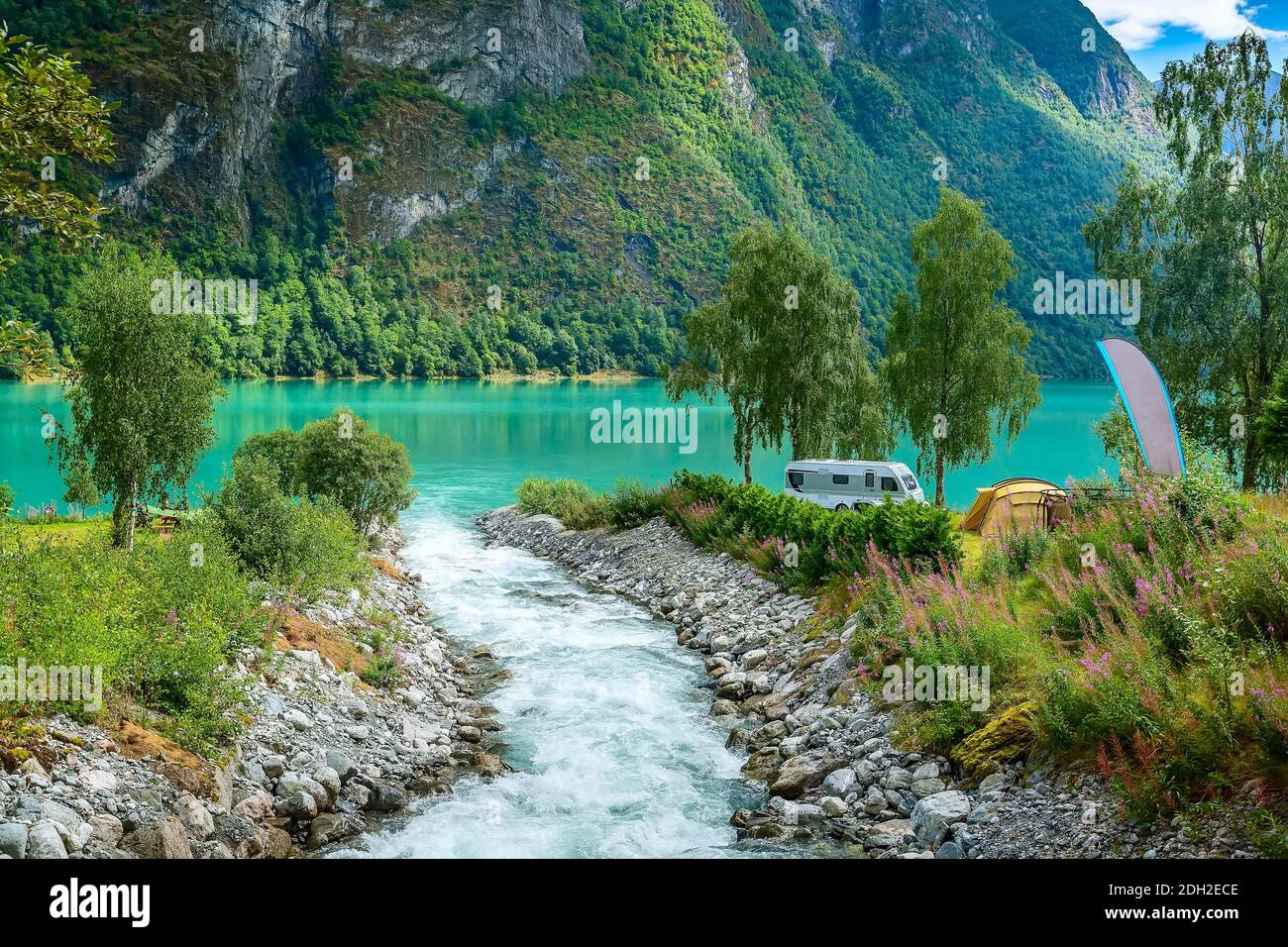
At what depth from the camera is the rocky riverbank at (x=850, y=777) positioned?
24.8ft

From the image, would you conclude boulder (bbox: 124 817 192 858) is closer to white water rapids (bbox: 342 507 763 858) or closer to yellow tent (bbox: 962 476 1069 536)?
white water rapids (bbox: 342 507 763 858)

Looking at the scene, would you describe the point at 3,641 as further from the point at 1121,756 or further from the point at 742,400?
the point at 742,400

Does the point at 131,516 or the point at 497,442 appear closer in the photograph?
the point at 131,516

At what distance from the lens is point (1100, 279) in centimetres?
3014

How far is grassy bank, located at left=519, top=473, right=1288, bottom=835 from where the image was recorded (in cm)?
726

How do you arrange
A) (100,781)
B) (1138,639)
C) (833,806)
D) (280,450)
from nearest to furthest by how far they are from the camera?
1. (100,781)
2. (1138,639)
3. (833,806)
4. (280,450)

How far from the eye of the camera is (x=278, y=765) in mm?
9656

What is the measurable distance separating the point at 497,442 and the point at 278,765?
2869 inches

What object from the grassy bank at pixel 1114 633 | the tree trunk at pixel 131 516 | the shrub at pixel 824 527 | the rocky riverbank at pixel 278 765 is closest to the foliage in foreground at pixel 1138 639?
the grassy bank at pixel 1114 633

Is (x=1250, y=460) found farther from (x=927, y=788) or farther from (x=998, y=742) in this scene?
(x=927, y=788)

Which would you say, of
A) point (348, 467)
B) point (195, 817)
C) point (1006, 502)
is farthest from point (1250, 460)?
point (195, 817)

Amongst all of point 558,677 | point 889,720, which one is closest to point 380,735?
point 558,677

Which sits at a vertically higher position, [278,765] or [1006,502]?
[1006,502]

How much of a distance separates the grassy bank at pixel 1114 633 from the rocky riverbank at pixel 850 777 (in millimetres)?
284
